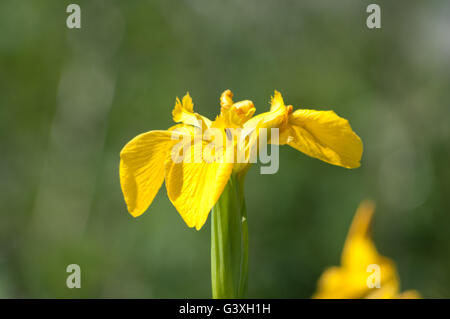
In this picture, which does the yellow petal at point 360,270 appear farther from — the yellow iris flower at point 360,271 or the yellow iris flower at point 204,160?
the yellow iris flower at point 204,160

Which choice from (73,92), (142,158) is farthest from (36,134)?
(142,158)

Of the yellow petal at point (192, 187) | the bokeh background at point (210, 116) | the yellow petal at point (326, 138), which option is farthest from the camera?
the bokeh background at point (210, 116)

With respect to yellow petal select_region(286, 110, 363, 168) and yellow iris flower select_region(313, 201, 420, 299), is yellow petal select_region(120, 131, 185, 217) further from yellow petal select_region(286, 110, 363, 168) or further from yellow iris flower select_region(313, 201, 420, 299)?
yellow iris flower select_region(313, 201, 420, 299)

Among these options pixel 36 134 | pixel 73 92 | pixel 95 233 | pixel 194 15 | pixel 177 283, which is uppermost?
pixel 194 15

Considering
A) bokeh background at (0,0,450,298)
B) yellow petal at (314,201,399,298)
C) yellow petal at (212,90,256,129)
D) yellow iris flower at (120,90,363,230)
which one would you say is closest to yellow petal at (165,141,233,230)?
yellow iris flower at (120,90,363,230)

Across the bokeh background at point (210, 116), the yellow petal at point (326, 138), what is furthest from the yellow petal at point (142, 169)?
the bokeh background at point (210, 116)

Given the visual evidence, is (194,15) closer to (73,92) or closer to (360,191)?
(73,92)
